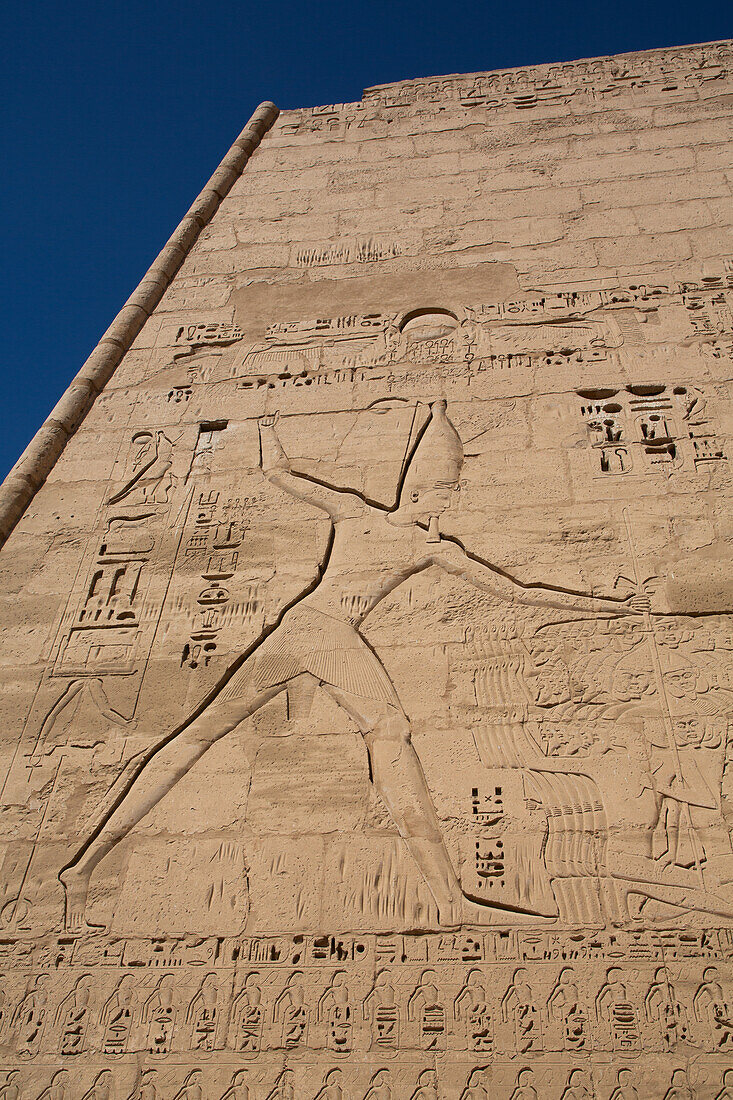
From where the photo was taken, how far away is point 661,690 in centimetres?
297

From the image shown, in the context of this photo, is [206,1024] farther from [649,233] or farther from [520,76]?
[520,76]

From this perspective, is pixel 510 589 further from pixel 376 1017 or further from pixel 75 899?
pixel 75 899

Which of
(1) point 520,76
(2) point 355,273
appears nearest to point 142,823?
(2) point 355,273

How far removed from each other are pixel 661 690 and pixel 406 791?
2.97ft

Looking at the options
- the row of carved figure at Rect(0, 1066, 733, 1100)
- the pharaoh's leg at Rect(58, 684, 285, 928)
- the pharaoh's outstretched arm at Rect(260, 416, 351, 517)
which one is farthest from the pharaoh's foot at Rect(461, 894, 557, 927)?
the pharaoh's outstretched arm at Rect(260, 416, 351, 517)

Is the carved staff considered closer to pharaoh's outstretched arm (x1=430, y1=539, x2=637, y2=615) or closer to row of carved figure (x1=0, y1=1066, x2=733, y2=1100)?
pharaoh's outstretched arm (x1=430, y1=539, x2=637, y2=615)

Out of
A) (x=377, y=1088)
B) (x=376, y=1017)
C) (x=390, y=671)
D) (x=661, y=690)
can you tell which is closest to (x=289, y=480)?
(x=390, y=671)

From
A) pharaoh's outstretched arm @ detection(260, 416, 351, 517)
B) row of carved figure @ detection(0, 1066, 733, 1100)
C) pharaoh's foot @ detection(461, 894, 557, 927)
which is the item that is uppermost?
pharaoh's outstretched arm @ detection(260, 416, 351, 517)

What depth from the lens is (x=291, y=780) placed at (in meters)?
2.93

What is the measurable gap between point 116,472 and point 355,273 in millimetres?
1732

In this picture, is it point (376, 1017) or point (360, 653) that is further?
point (360, 653)

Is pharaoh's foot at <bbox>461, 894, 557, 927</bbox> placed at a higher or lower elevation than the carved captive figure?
lower

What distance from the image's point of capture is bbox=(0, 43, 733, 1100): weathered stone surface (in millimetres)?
2477

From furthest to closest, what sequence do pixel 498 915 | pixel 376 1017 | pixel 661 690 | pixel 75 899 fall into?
pixel 661 690 → pixel 75 899 → pixel 498 915 → pixel 376 1017
